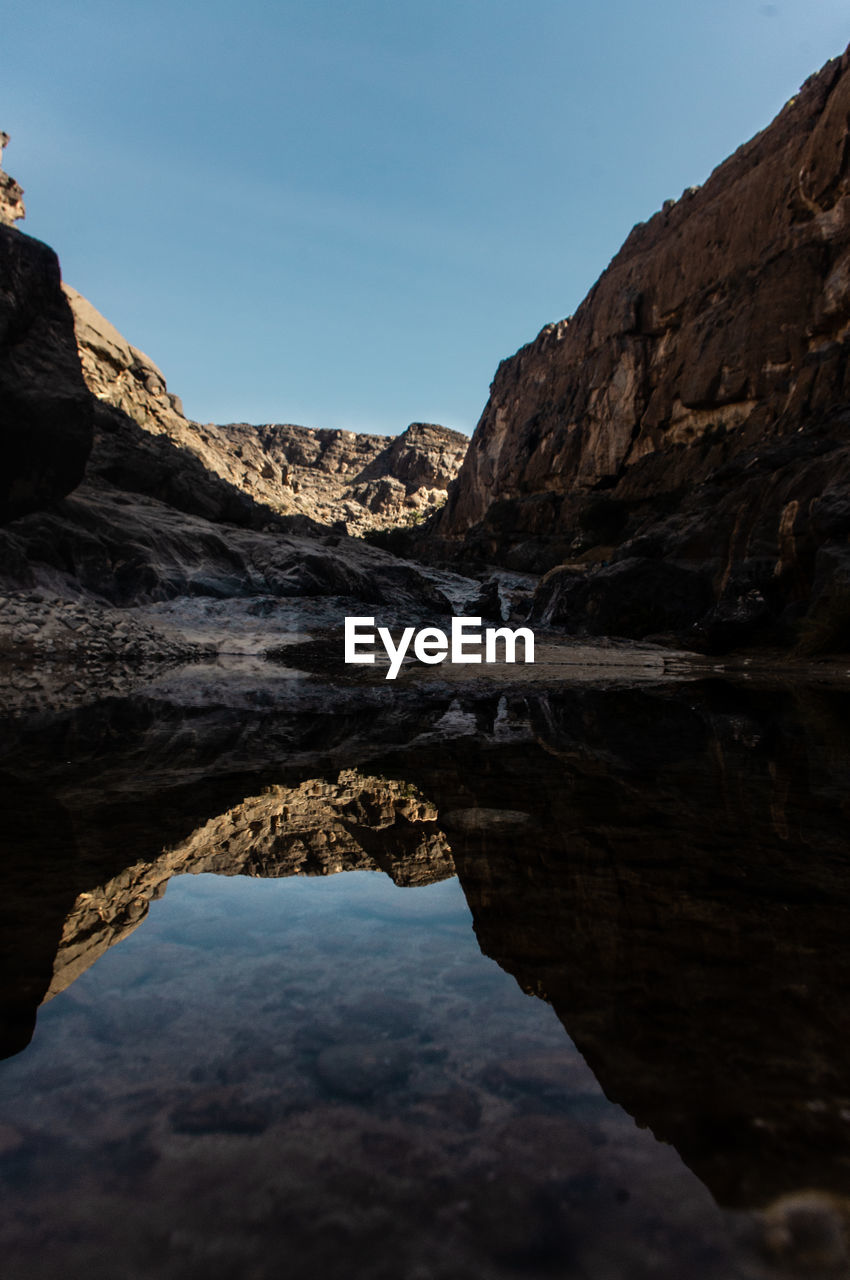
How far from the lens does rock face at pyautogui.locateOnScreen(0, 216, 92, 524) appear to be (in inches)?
514

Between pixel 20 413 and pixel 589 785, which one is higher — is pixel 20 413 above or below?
above

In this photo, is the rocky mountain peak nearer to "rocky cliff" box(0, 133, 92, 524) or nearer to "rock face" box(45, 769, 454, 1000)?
"rocky cliff" box(0, 133, 92, 524)

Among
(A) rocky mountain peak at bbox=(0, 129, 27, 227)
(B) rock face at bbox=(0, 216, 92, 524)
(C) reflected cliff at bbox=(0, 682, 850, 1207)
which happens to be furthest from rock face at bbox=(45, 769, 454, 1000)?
(A) rocky mountain peak at bbox=(0, 129, 27, 227)

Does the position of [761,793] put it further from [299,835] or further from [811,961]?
[299,835]

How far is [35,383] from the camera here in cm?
1323

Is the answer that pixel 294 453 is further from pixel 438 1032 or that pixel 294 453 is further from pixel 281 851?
pixel 438 1032

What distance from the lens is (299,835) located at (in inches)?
111

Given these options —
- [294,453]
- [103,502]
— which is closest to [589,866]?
[103,502]

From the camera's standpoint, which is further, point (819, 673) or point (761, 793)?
point (819, 673)

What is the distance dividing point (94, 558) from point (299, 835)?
1435 centimetres

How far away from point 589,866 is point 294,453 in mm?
129270

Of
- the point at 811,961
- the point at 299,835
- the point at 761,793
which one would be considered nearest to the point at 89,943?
the point at 299,835

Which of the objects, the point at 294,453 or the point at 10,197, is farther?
the point at 294,453

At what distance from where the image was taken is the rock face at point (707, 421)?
14.9 m
